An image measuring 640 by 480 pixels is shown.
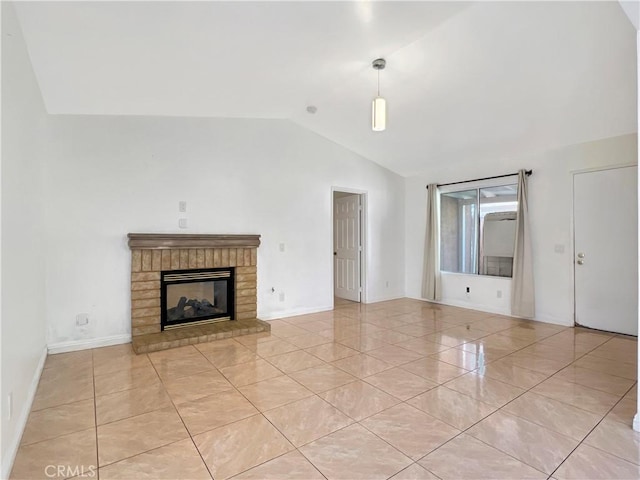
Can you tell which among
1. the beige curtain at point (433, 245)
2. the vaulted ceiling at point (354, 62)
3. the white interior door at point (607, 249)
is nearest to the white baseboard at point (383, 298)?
the beige curtain at point (433, 245)

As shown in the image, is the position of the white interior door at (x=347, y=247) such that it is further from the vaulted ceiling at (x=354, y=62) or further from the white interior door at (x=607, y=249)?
the white interior door at (x=607, y=249)

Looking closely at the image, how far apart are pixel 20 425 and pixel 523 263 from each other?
18.6ft

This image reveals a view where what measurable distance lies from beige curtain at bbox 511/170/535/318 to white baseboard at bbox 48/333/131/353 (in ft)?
17.4

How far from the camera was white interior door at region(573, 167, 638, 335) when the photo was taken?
4.07 m

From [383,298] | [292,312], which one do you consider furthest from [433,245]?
[292,312]

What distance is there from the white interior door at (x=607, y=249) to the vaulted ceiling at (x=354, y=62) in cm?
61

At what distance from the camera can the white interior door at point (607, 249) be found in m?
4.07

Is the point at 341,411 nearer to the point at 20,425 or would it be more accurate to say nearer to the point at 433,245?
the point at 20,425

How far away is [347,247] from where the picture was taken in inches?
255

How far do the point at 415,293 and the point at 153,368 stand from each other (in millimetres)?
4843

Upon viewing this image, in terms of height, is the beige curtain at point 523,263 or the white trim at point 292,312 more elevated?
the beige curtain at point 523,263

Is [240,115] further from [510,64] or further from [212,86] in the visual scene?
[510,64]

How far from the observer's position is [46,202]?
3496 millimetres

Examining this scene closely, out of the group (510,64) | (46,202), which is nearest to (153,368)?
(46,202)
